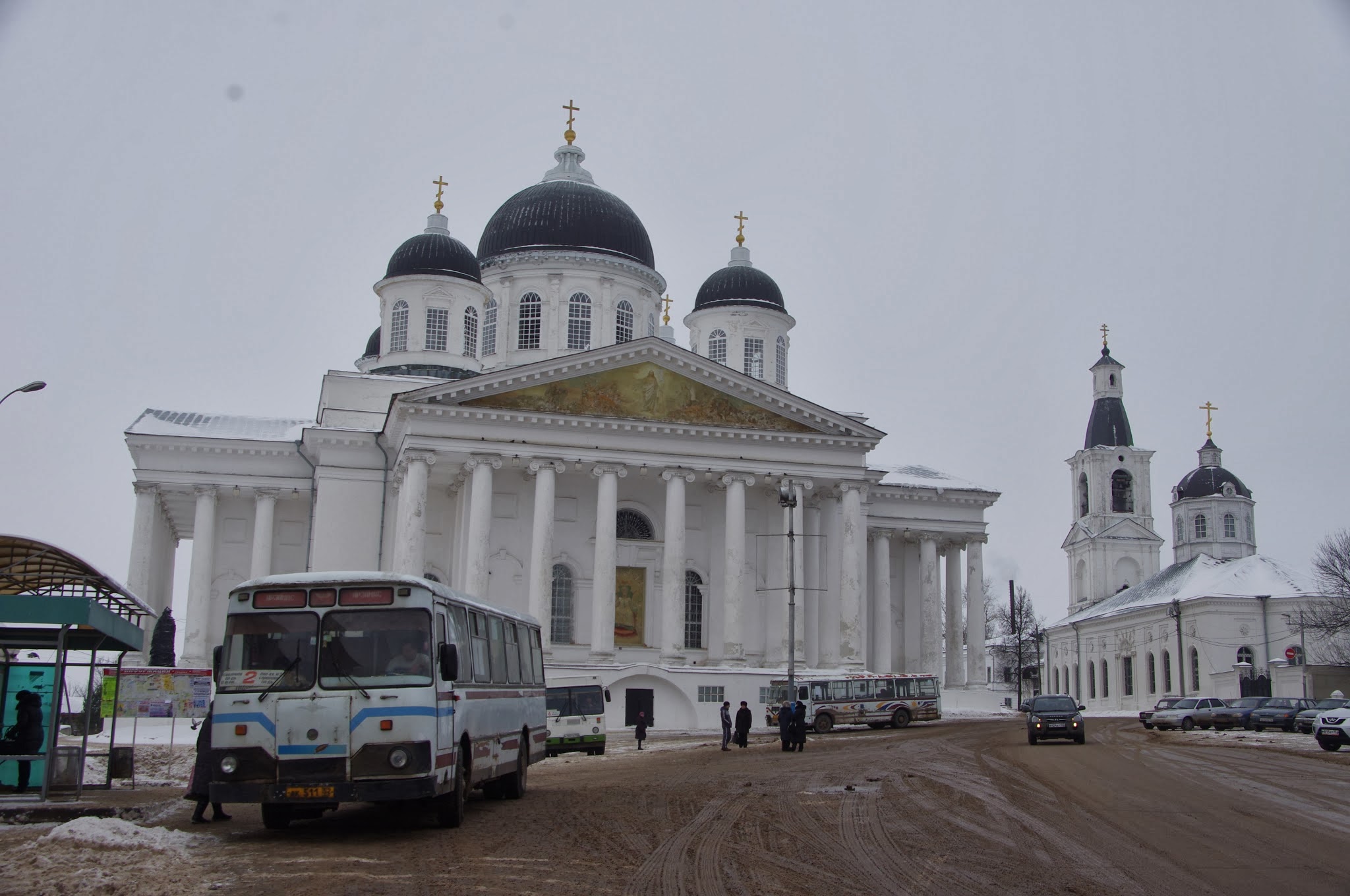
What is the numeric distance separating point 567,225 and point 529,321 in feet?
13.3

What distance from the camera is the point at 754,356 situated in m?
56.4

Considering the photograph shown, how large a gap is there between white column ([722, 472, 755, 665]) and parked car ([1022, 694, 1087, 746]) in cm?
1226

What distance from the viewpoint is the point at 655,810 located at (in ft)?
55.8

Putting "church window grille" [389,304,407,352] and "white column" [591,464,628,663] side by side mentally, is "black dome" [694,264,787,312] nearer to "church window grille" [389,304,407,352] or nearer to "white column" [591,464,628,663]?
"church window grille" [389,304,407,352]

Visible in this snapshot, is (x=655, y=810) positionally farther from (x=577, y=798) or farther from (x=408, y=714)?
(x=408, y=714)

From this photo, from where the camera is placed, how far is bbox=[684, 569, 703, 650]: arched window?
153ft

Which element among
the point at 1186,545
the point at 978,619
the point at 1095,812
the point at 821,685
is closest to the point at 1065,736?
the point at 821,685

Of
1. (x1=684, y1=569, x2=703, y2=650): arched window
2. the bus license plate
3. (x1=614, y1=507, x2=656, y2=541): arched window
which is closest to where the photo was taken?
the bus license plate

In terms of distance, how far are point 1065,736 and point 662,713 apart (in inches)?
525

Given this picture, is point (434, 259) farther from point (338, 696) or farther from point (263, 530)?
point (338, 696)

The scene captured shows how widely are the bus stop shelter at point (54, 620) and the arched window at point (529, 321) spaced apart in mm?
33093

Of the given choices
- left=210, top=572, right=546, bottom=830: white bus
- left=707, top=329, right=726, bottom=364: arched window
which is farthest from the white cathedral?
left=210, top=572, right=546, bottom=830: white bus

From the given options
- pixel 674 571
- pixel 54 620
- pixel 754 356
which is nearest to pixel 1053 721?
pixel 674 571

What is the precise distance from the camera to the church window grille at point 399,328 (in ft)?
169
